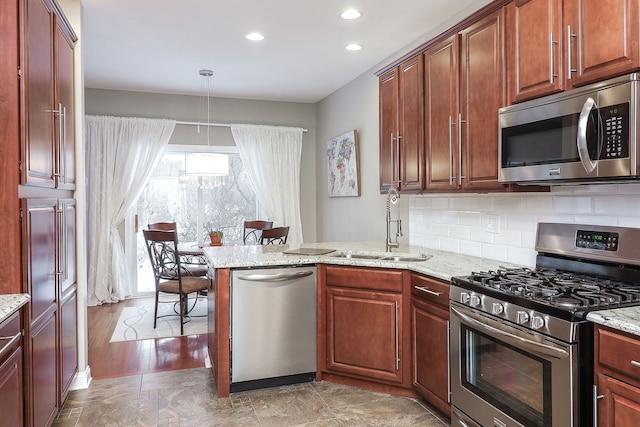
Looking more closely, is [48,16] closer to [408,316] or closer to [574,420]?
[408,316]

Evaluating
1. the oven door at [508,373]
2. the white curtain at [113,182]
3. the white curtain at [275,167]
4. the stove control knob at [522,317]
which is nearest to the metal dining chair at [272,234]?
the white curtain at [275,167]

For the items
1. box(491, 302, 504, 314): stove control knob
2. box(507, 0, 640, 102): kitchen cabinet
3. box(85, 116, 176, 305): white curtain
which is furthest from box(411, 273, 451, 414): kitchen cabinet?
box(85, 116, 176, 305): white curtain

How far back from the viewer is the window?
597 centimetres

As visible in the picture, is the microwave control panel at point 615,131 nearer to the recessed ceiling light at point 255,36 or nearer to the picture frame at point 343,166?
the recessed ceiling light at point 255,36

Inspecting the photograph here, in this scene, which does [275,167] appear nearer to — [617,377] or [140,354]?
[140,354]

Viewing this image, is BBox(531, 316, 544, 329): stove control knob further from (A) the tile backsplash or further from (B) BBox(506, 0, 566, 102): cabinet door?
(B) BBox(506, 0, 566, 102): cabinet door

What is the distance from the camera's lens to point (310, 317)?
3.08m

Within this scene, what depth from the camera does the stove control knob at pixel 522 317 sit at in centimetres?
182

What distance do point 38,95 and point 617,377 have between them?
2671mm

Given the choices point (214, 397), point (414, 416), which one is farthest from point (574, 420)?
point (214, 397)

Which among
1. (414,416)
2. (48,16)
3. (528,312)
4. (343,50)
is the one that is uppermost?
(343,50)

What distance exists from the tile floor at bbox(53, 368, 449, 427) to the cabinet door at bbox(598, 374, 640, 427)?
116 centimetres

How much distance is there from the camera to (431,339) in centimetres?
260

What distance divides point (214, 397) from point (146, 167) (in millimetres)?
3630
